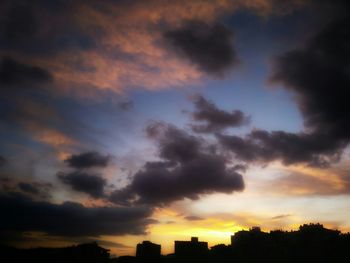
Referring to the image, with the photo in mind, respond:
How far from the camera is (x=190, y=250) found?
33281 millimetres

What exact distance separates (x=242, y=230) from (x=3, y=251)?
44.8 meters

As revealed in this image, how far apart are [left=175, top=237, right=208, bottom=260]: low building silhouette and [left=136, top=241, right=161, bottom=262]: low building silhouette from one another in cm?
236

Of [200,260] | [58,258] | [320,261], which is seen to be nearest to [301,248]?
[320,261]

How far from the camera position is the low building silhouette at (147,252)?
31.3m

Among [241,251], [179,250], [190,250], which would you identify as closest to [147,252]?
[179,250]

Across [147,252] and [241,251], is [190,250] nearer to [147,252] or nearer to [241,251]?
[147,252]

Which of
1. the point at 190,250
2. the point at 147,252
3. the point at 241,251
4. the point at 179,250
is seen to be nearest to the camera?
the point at 147,252

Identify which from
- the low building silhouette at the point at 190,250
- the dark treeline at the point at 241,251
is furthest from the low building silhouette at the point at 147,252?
the low building silhouette at the point at 190,250

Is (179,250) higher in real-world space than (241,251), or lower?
lower

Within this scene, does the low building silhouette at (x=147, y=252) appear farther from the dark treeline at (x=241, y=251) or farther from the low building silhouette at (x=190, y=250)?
the low building silhouette at (x=190, y=250)

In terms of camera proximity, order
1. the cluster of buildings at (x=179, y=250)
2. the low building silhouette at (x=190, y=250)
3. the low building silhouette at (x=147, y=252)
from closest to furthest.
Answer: the low building silhouette at (x=147, y=252)
the cluster of buildings at (x=179, y=250)
the low building silhouette at (x=190, y=250)

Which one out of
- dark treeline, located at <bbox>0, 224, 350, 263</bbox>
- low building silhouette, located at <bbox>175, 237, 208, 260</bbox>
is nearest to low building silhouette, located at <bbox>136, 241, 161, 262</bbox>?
dark treeline, located at <bbox>0, 224, 350, 263</bbox>

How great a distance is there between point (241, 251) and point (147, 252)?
22.9m

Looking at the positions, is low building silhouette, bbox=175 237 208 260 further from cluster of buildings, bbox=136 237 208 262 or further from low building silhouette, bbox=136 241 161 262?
low building silhouette, bbox=136 241 161 262
